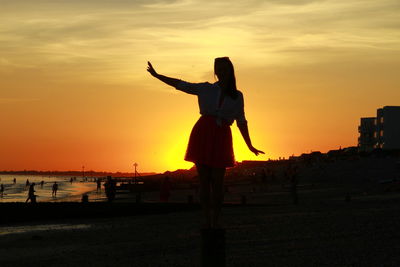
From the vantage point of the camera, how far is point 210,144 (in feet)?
23.5

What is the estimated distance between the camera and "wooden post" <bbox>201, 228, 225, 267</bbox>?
6.77 m

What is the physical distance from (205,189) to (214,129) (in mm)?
616

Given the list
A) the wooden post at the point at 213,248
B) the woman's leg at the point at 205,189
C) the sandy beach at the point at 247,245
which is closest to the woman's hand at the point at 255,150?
the woman's leg at the point at 205,189

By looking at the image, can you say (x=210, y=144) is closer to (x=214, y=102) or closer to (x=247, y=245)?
(x=214, y=102)

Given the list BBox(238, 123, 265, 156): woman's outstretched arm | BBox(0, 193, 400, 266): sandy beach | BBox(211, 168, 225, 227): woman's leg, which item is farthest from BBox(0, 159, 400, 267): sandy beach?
BBox(211, 168, 225, 227): woman's leg

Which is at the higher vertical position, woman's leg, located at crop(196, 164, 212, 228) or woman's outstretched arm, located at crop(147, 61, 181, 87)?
woman's outstretched arm, located at crop(147, 61, 181, 87)

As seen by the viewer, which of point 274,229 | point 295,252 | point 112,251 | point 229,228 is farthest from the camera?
point 229,228

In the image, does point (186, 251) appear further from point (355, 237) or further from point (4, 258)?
point (4, 258)

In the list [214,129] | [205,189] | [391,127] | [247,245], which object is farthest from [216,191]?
[391,127]

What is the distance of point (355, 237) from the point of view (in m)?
16.0

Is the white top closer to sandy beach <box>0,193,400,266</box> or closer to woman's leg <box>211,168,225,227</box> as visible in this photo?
woman's leg <box>211,168,225,227</box>

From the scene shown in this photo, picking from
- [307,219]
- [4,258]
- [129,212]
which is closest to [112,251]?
[4,258]

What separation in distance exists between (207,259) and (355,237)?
32.4ft

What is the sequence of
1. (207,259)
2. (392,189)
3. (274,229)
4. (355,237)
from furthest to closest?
1. (392,189)
2. (274,229)
3. (355,237)
4. (207,259)
